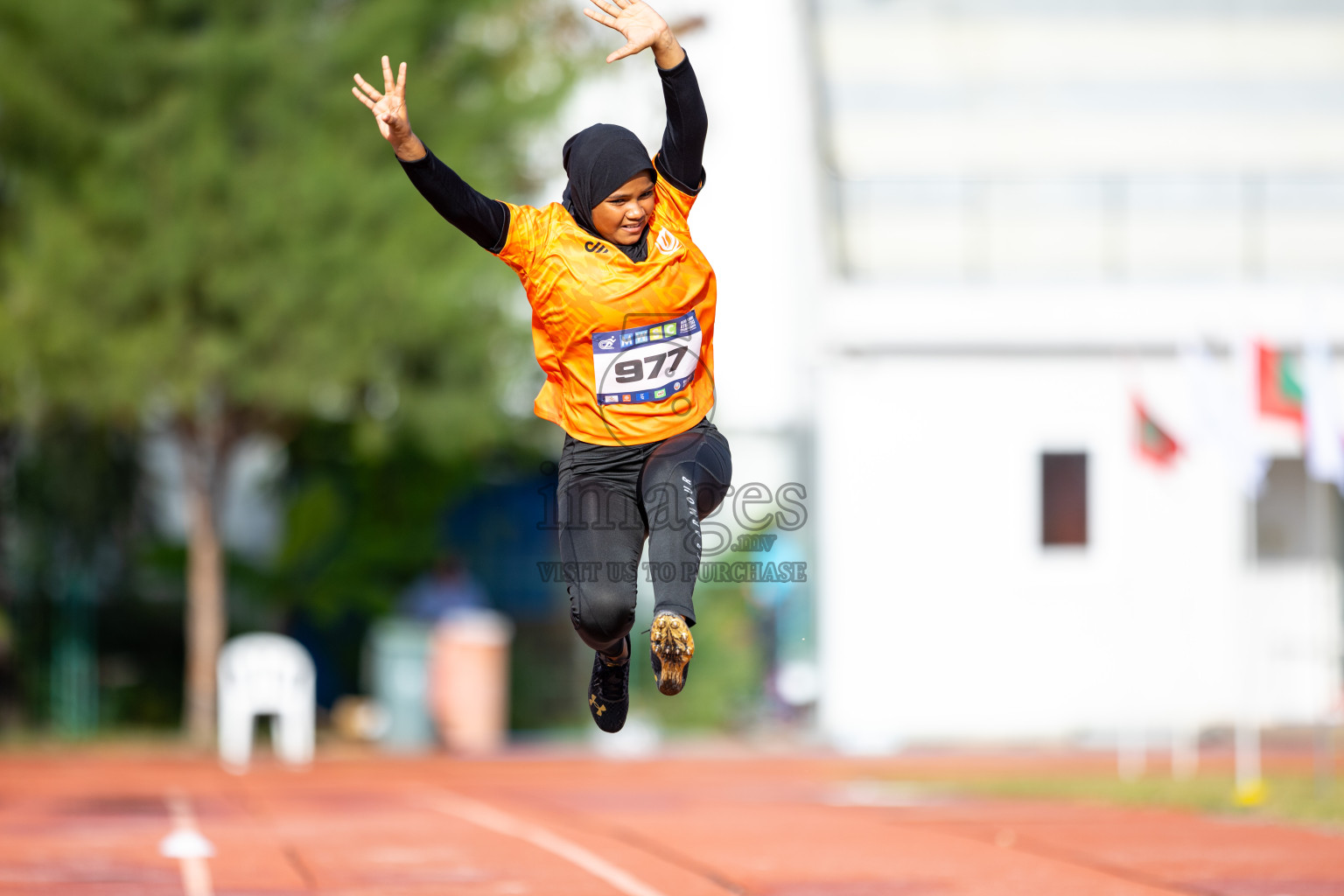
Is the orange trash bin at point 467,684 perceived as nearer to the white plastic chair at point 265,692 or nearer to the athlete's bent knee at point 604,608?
the white plastic chair at point 265,692

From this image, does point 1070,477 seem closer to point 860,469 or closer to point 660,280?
point 860,469

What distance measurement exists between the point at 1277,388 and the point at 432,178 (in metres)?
9.25

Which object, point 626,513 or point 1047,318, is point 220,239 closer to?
point 1047,318

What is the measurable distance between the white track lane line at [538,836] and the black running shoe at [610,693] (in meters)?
1.89

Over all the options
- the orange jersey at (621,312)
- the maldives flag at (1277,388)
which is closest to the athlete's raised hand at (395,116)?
the orange jersey at (621,312)

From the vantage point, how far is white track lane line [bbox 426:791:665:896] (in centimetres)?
892

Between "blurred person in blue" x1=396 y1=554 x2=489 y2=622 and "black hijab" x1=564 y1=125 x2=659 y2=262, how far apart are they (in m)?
14.6

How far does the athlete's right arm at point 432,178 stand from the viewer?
6.07 m

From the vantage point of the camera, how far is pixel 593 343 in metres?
6.37

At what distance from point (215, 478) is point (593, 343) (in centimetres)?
1413

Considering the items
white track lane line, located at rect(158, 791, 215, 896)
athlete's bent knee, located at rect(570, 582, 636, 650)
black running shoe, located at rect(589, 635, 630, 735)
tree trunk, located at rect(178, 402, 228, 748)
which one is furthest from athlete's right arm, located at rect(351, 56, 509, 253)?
tree trunk, located at rect(178, 402, 228, 748)

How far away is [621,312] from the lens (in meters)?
6.30

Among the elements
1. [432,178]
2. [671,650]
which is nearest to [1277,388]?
[671,650]

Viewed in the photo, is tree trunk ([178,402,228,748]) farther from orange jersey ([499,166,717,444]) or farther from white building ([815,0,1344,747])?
orange jersey ([499,166,717,444])
